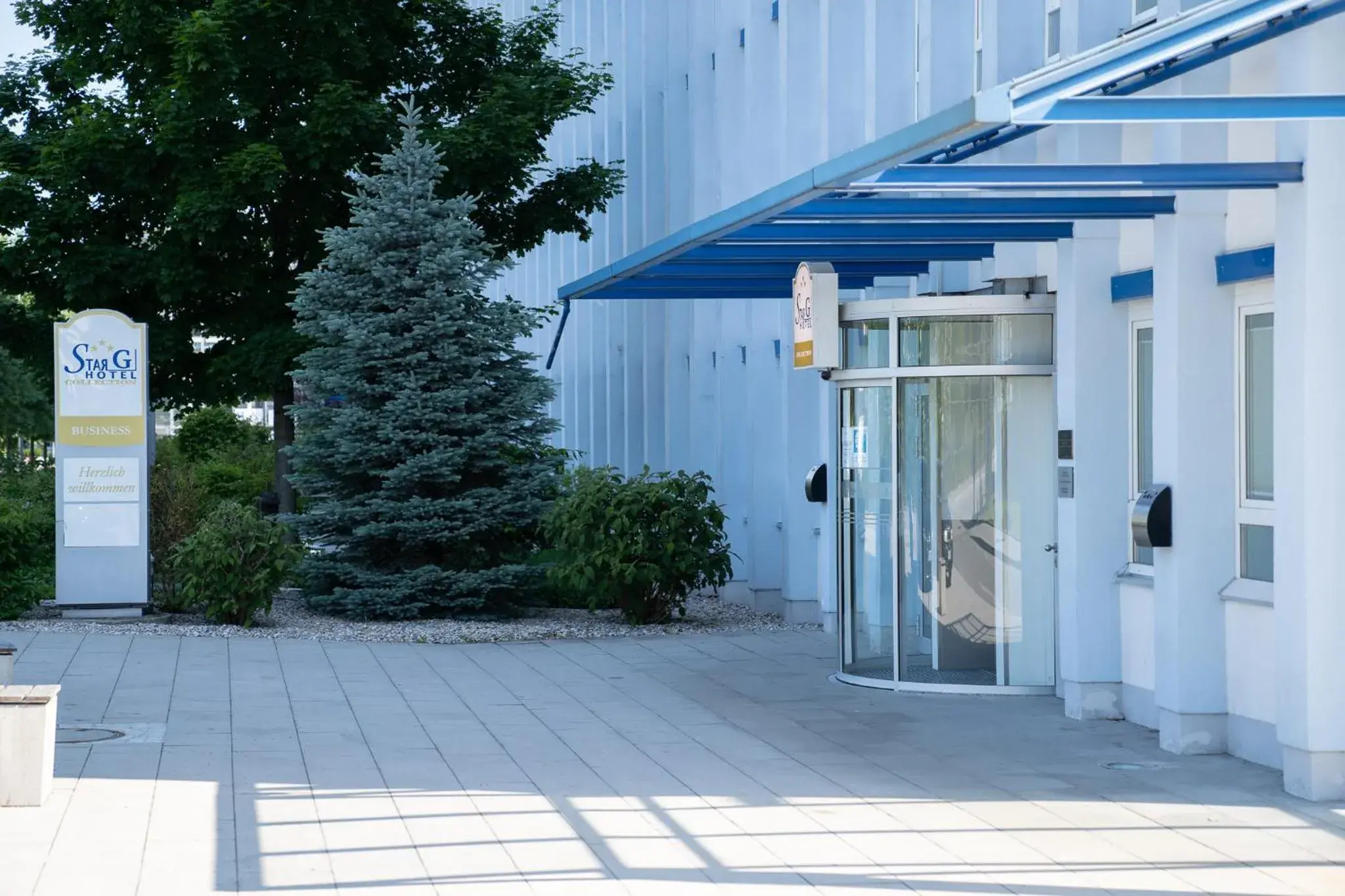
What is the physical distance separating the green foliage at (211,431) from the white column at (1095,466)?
115ft

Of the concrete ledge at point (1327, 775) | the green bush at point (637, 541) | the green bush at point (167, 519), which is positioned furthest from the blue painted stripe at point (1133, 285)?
the green bush at point (167, 519)

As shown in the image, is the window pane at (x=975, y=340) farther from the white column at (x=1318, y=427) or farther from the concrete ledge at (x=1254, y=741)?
the white column at (x=1318, y=427)

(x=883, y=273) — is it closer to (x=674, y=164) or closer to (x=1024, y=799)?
(x=1024, y=799)

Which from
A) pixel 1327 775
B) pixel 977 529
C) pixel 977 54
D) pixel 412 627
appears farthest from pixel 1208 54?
pixel 412 627

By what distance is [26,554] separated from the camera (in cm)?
1802

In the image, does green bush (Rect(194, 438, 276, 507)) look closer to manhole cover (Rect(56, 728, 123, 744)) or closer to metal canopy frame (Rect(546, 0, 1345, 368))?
manhole cover (Rect(56, 728, 123, 744))

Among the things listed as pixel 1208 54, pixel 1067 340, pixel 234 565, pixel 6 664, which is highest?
pixel 1208 54

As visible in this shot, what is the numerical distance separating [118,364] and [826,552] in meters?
6.86

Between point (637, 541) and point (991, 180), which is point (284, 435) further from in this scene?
point (991, 180)

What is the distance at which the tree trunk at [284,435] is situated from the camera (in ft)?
70.0

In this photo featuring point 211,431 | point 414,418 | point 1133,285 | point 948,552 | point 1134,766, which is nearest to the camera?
point 1134,766

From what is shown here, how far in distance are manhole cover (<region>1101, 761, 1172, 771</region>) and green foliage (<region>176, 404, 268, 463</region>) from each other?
1435 inches

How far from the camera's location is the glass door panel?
1250 centimetres

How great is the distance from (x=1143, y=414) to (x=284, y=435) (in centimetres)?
1354
